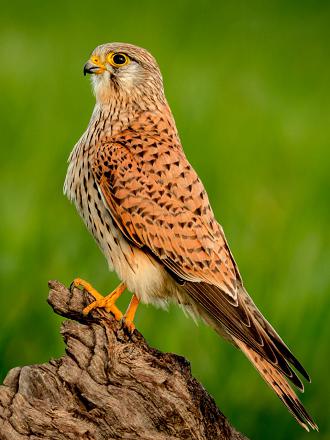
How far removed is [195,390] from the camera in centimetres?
604

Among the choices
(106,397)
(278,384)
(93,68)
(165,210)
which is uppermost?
(93,68)

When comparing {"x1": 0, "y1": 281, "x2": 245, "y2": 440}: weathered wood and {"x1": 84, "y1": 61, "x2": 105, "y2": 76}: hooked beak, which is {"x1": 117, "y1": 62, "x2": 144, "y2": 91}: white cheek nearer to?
{"x1": 84, "y1": 61, "x2": 105, "y2": 76}: hooked beak

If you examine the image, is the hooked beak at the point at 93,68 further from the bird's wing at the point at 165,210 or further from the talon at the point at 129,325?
the talon at the point at 129,325

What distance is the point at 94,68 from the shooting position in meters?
7.27

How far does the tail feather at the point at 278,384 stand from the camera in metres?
6.09

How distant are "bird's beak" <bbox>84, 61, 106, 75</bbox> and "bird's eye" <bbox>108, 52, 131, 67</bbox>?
0.07 m

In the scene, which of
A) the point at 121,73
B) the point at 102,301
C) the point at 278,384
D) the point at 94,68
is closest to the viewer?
the point at 278,384

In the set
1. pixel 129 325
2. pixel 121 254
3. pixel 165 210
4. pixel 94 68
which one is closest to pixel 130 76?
pixel 94 68

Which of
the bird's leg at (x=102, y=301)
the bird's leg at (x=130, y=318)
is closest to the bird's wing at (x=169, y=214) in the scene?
the bird's leg at (x=130, y=318)

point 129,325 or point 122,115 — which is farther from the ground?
point 122,115

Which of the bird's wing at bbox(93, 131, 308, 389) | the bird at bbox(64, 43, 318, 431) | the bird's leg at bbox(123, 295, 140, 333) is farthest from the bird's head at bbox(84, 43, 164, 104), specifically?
the bird's leg at bbox(123, 295, 140, 333)

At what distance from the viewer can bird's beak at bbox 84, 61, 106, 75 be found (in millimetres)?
7250

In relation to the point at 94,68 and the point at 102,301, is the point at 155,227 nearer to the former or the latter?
the point at 102,301

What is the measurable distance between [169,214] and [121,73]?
1.07m
